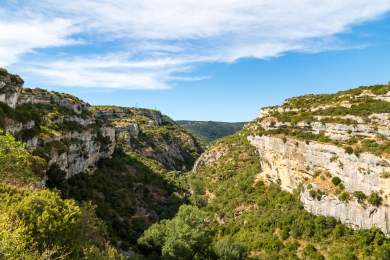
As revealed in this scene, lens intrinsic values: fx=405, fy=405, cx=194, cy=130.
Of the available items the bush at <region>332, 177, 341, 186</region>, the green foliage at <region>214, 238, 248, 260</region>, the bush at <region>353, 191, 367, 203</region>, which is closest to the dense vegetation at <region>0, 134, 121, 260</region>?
the green foliage at <region>214, 238, 248, 260</region>

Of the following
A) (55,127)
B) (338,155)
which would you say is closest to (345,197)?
(338,155)

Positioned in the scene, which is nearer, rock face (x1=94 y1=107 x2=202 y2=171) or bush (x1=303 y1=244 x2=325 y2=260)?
bush (x1=303 y1=244 x2=325 y2=260)

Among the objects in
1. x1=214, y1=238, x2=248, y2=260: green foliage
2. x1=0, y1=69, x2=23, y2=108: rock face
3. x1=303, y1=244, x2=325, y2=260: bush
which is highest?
x1=0, y1=69, x2=23, y2=108: rock face

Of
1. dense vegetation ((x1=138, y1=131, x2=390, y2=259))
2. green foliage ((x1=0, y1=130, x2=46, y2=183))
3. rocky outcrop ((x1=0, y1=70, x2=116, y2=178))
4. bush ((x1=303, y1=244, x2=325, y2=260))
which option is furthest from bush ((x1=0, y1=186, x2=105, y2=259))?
bush ((x1=303, y1=244, x2=325, y2=260))

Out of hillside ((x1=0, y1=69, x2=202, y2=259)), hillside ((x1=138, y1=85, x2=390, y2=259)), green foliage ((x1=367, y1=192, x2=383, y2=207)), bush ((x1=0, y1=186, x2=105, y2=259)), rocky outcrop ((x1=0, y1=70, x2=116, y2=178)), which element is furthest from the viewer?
rocky outcrop ((x1=0, y1=70, x2=116, y2=178))

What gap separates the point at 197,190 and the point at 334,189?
153ft

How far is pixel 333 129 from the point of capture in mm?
61062

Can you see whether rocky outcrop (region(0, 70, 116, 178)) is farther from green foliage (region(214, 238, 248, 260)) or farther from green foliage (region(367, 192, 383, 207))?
green foliage (region(367, 192, 383, 207))

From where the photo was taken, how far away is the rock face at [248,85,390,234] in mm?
49375

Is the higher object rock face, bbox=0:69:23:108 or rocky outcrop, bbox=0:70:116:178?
rock face, bbox=0:69:23:108

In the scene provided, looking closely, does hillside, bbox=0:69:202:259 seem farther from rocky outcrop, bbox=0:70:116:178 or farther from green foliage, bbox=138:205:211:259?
green foliage, bbox=138:205:211:259

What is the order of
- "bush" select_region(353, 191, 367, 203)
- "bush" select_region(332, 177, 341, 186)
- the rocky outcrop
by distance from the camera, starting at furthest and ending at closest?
the rocky outcrop → "bush" select_region(332, 177, 341, 186) → "bush" select_region(353, 191, 367, 203)

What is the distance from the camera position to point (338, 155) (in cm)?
5572

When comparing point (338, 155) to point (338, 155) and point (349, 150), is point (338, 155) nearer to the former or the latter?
point (338, 155)
